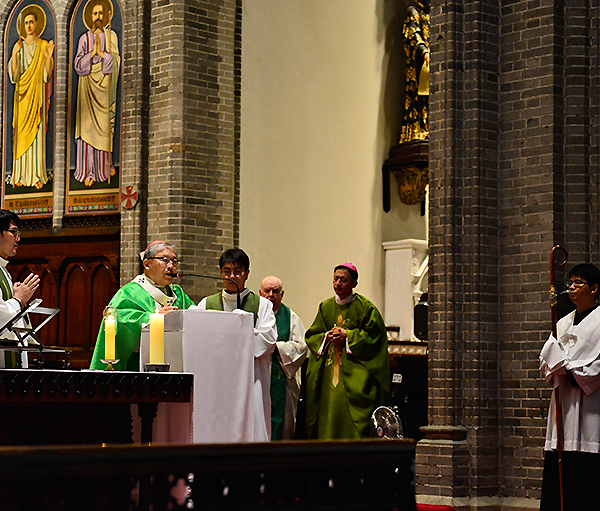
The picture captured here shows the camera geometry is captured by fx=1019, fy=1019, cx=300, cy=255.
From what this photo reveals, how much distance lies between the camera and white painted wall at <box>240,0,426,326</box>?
12.1 metres

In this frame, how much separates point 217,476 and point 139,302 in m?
4.08

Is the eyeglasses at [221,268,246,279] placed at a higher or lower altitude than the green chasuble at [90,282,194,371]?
higher

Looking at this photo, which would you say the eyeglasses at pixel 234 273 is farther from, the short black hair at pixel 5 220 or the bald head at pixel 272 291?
the short black hair at pixel 5 220

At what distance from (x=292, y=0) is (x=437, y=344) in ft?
19.2

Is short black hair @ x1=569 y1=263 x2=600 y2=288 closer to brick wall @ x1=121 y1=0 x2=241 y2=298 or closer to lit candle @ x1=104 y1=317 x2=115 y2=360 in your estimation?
lit candle @ x1=104 y1=317 x2=115 y2=360

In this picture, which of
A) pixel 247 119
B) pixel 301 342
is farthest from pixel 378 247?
pixel 301 342

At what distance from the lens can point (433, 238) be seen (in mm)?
8672

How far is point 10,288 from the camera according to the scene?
5832 mm

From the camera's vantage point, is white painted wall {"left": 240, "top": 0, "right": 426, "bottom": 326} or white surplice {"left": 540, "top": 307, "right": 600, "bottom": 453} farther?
white painted wall {"left": 240, "top": 0, "right": 426, "bottom": 326}

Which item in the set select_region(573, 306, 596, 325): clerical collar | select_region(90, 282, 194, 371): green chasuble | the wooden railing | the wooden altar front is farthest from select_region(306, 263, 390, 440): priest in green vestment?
the wooden railing

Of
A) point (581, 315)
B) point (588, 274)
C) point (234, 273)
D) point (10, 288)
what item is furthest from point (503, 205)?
point (10, 288)

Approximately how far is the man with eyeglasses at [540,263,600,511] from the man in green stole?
7.00 ft

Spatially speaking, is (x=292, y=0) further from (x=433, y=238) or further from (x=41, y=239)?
(x=433, y=238)

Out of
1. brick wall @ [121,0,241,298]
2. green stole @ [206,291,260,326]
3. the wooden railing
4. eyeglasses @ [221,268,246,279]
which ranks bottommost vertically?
the wooden railing
